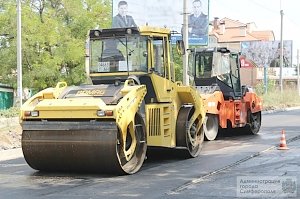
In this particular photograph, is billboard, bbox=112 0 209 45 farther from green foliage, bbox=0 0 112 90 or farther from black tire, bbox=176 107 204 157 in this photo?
black tire, bbox=176 107 204 157

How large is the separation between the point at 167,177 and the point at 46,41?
2532 cm

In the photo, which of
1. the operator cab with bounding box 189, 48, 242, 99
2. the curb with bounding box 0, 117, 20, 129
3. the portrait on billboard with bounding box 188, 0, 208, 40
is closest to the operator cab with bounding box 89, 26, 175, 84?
the operator cab with bounding box 189, 48, 242, 99

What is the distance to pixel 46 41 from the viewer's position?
33375 mm

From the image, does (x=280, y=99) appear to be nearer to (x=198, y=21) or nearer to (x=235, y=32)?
(x=198, y=21)

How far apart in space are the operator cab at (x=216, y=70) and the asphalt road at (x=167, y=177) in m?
3.98

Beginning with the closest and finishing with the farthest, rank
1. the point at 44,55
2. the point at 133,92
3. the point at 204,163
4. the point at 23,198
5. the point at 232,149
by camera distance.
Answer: the point at 23,198 < the point at 133,92 < the point at 204,163 < the point at 232,149 < the point at 44,55

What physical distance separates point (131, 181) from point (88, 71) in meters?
3.17

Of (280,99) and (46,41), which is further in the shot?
(280,99)

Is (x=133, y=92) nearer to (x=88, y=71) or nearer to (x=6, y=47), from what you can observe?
(x=88, y=71)

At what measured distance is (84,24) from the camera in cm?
3516

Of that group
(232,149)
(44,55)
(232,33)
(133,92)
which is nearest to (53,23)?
(44,55)

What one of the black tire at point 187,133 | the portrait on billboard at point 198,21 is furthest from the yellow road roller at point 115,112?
the portrait on billboard at point 198,21

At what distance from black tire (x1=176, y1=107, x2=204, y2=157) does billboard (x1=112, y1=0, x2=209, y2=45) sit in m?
22.2

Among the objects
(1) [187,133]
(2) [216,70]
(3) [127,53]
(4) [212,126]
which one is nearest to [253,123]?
(2) [216,70]
